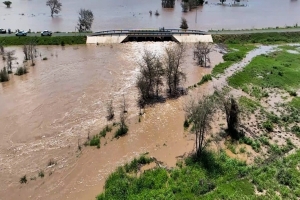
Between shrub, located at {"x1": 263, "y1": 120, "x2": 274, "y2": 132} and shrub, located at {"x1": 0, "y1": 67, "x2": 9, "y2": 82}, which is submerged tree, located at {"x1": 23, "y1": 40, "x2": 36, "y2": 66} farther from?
shrub, located at {"x1": 263, "y1": 120, "x2": 274, "y2": 132}

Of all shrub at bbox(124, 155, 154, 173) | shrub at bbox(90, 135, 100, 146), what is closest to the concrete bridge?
shrub at bbox(90, 135, 100, 146)

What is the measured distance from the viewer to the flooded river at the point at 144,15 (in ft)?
228

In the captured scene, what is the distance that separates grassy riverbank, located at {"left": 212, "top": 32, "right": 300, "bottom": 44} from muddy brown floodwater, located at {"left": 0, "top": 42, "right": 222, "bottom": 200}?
1319cm

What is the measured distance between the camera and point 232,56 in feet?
163

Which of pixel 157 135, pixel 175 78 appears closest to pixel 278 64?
pixel 175 78

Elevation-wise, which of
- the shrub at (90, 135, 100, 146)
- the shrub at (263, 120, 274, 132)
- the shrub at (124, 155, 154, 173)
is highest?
the shrub at (263, 120, 274, 132)

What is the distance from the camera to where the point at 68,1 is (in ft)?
334

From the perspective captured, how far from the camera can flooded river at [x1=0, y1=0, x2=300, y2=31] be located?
2739 inches

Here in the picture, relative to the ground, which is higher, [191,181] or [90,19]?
[90,19]

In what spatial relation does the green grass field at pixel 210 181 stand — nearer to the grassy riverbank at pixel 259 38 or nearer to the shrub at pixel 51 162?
the shrub at pixel 51 162

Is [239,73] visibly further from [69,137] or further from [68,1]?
[68,1]

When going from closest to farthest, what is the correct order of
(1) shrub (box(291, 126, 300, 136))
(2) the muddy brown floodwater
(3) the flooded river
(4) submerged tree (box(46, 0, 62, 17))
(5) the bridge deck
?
(2) the muddy brown floodwater < (1) shrub (box(291, 126, 300, 136)) < (5) the bridge deck < (3) the flooded river < (4) submerged tree (box(46, 0, 62, 17))

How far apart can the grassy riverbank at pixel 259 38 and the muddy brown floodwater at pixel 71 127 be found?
1319 cm

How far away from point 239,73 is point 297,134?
15.8 m
